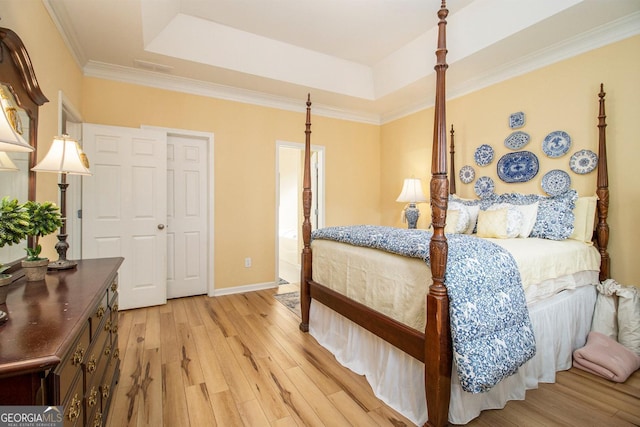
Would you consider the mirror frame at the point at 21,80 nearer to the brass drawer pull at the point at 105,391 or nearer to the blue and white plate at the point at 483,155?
the brass drawer pull at the point at 105,391

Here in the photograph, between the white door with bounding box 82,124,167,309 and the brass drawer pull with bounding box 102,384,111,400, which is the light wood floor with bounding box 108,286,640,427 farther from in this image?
the white door with bounding box 82,124,167,309

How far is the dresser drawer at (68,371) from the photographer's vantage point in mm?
821

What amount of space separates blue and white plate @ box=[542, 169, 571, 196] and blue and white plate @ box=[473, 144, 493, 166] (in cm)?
60

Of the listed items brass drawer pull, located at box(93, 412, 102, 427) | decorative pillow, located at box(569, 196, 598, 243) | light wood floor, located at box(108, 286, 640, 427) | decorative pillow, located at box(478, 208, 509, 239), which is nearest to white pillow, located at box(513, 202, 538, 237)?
decorative pillow, located at box(478, 208, 509, 239)

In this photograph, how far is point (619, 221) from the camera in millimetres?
2518

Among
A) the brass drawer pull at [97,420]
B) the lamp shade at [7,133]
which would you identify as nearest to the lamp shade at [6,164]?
the lamp shade at [7,133]

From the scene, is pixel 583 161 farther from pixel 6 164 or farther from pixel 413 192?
pixel 6 164

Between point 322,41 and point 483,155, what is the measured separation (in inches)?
91.2

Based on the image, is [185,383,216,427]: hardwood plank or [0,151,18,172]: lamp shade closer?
[0,151,18,172]: lamp shade

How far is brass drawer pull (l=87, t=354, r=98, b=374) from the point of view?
1.21 meters

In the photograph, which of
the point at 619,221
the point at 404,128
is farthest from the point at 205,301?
the point at 619,221

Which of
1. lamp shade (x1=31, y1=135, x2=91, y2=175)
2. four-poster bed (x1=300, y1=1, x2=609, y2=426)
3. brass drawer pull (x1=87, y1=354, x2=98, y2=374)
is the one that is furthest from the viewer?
lamp shade (x1=31, y1=135, x2=91, y2=175)

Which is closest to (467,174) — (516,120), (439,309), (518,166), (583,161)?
(518,166)

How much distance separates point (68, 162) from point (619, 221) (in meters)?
4.04
